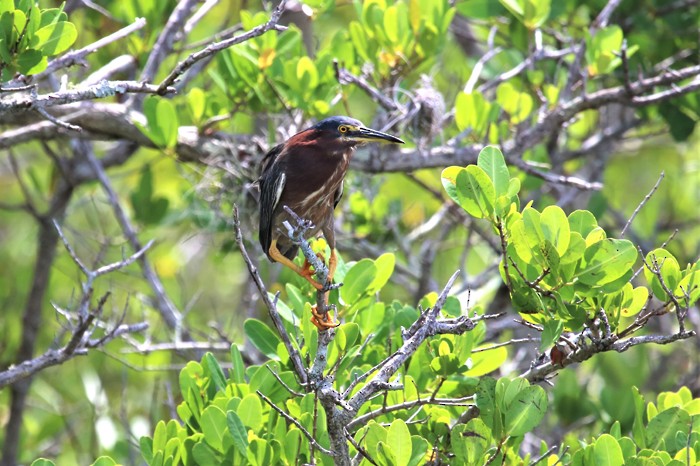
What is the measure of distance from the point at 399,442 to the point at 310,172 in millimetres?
2035

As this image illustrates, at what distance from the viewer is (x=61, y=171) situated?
18.6 ft

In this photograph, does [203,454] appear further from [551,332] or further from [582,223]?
[582,223]

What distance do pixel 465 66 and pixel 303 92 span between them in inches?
71.2

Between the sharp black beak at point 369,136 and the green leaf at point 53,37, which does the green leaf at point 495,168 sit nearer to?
the sharp black beak at point 369,136

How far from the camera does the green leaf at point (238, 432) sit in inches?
116

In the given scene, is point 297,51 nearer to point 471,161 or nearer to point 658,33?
point 471,161

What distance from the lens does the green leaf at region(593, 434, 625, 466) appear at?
112 inches

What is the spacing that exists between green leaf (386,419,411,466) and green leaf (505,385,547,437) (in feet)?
1.21

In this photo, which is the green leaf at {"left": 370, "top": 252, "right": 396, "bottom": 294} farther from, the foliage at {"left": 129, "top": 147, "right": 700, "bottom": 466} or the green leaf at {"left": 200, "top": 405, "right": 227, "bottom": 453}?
the green leaf at {"left": 200, "top": 405, "right": 227, "bottom": 453}

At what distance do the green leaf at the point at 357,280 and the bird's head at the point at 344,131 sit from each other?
92 cm

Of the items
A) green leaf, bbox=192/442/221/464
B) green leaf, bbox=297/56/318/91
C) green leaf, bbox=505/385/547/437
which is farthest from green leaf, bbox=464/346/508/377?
green leaf, bbox=297/56/318/91

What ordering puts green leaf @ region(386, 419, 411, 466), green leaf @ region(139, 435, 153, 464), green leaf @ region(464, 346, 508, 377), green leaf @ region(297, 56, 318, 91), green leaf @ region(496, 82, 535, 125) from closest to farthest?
green leaf @ region(386, 419, 411, 466)
green leaf @ region(139, 435, 153, 464)
green leaf @ region(464, 346, 508, 377)
green leaf @ region(297, 56, 318, 91)
green leaf @ region(496, 82, 535, 125)

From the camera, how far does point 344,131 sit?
4.47m

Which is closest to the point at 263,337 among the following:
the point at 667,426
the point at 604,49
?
the point at 667,426
